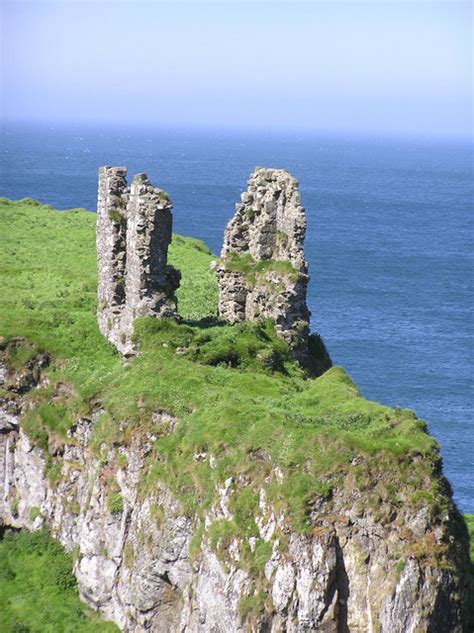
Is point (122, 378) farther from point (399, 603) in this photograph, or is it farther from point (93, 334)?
point (399, 603)

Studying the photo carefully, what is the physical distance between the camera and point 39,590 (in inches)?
1459

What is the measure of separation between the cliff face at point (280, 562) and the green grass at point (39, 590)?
52.8 inches

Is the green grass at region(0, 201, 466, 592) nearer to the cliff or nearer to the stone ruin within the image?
the cliff

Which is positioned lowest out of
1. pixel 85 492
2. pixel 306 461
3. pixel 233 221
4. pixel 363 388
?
pixel 363 388

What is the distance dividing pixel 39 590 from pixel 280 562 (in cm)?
1036

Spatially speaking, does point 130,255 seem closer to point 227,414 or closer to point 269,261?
point 269,261

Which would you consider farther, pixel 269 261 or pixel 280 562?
pixel 269 261

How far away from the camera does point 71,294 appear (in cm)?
5266

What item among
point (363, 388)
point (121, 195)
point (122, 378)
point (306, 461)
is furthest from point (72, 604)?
point (363, 388)

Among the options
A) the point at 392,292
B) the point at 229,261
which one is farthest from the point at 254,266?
the point at 392,292

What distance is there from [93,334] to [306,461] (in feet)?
46.3

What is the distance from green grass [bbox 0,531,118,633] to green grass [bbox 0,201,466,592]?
2521 mm

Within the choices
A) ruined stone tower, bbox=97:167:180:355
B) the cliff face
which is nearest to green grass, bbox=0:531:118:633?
the cliff face

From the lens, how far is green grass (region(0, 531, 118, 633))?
35.5 meters
